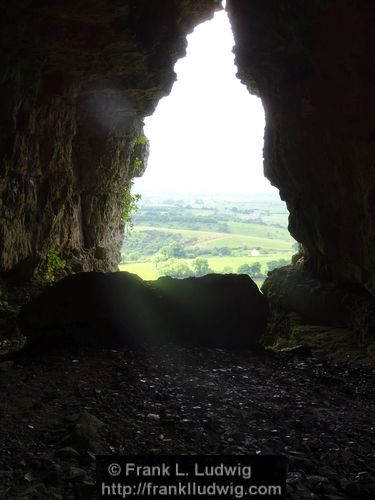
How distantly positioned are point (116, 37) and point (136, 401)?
408 inches

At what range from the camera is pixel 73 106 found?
57.9ft

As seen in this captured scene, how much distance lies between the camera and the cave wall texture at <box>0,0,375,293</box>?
1150 centimetres

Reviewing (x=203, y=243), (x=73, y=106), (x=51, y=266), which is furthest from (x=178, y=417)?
(x=203, y=243)

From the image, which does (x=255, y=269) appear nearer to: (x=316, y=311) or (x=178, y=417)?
(x=316, y=311)

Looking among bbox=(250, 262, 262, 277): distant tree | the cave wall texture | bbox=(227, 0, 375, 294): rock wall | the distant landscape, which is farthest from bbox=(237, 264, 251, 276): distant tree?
bbox=(227, 0, 375, 294): rock wall

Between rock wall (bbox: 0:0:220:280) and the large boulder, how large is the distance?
14.6ft

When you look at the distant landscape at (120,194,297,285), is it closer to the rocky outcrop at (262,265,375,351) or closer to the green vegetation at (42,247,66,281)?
the green vegetation at (42,247,66,281)

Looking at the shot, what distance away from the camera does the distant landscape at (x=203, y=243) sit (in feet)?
247

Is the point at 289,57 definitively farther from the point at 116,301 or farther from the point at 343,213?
the point at 116,301

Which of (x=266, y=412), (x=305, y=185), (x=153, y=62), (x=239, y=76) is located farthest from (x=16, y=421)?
(x=239, y=76)

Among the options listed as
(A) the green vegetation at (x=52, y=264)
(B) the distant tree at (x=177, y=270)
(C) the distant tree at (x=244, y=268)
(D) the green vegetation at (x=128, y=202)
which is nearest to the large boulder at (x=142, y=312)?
(A) the green vegetation at (x=52, y=264)

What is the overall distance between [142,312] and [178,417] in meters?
5.28

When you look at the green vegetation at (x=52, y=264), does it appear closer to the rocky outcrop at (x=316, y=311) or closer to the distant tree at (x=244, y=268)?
the rocky outcrop at (x=316, y=311)

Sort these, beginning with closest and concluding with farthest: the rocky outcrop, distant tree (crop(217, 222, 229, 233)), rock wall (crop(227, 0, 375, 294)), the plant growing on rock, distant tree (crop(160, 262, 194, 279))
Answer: rock wall (crop(227, 0, 375, 294)), the rocky outcrop, the plant growing on rock, distant tree (crop(160, 262, 194, 279)), distant tree (crop(217, 222, 229, 233))
